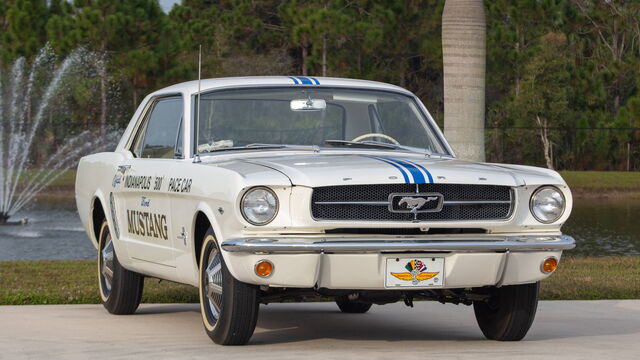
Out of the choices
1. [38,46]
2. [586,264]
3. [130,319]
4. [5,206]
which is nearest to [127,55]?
[38,46]

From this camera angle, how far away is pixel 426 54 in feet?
157

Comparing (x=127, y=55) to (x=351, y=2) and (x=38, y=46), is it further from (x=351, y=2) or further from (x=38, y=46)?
(x=351, y=2)

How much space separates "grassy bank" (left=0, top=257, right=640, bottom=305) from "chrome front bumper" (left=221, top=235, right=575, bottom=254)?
146 inches

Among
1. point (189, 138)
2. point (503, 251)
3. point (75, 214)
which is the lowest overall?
point (75, 214)

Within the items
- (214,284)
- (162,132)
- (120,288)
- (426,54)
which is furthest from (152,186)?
(426,54)

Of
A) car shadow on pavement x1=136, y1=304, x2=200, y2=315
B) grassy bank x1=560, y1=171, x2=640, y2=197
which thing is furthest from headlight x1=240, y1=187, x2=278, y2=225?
grassy bank x1=560, y1=171, x2=640, y2=197

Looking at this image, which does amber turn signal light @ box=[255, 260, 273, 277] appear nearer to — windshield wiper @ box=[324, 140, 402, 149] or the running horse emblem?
the running horse emblem

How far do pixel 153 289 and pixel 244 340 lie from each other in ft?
13.0

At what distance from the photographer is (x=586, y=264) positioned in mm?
14680

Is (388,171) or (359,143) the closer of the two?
(388,171)

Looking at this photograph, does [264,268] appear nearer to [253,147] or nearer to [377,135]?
[253,147]

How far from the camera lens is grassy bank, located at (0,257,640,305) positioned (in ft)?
35.7

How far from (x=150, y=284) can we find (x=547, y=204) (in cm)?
504

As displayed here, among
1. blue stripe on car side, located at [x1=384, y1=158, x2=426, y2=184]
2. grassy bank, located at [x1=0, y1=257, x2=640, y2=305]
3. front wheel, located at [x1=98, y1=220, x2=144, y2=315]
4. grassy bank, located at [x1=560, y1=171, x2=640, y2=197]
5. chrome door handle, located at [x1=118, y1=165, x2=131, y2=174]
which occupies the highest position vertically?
blue stripe on car side, located at [x1=384, y1=158, x2=426, y2=184]
